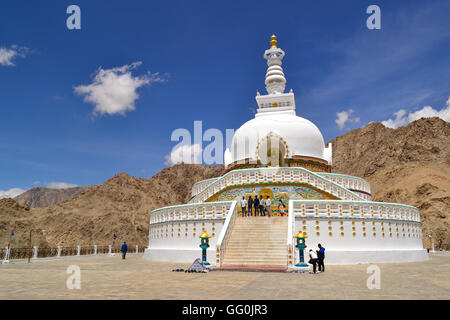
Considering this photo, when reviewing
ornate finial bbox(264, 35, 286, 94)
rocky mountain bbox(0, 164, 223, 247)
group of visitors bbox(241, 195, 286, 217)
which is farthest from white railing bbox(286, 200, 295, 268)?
rocky mountain bbox(0, 164, 223, 247)

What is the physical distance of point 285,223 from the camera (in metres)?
19.3

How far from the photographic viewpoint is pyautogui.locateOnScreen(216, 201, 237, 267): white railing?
16.3m

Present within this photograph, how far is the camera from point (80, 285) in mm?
10578

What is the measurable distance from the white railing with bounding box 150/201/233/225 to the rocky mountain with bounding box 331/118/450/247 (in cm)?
5082

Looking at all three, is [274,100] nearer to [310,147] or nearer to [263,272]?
[310,147]

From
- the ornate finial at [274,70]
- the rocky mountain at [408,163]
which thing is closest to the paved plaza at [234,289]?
the ornate finial at [274,70]

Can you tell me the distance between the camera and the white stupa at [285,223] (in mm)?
17578

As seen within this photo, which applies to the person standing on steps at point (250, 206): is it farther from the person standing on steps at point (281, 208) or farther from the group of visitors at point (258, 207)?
the person standing on steps at point (281, 208)

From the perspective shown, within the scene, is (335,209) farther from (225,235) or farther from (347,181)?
(347,181)

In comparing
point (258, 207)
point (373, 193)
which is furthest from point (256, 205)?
point (373, 193)

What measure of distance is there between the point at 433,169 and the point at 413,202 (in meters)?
17.0

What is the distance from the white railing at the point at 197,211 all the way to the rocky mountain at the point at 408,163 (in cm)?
5082

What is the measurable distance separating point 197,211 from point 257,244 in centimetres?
511

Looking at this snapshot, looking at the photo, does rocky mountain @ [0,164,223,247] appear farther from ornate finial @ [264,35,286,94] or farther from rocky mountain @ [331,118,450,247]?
rocky mountain @ [331,118,450,247]
